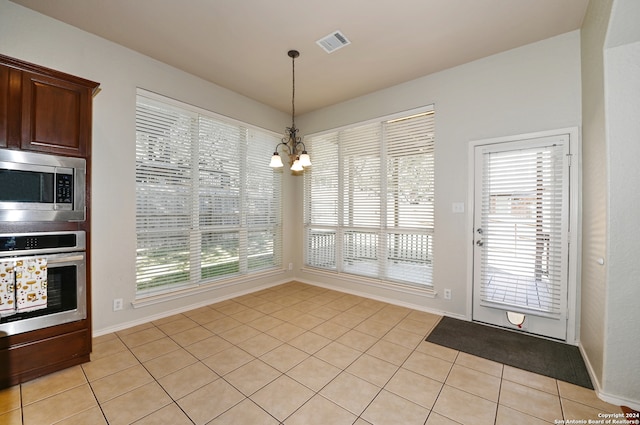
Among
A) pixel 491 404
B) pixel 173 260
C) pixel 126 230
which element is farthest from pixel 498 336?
pixel 126 230

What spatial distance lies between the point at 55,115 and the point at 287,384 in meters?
2.95

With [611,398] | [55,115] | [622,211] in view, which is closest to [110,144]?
[55,115]

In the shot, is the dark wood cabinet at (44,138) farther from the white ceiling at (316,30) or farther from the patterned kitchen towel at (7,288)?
the white ceiling at (316,30)

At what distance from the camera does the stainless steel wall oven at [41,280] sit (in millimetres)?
2008

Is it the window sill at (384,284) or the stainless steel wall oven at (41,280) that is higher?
the stainless steel wall oven at (41,280)

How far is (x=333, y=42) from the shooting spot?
9.75ft

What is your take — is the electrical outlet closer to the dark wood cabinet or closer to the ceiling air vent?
the dark wood cabinet

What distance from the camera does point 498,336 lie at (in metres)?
2.98

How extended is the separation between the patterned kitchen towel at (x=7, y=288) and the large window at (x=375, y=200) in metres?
3.76

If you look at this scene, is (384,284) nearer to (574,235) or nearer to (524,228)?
(524,228)

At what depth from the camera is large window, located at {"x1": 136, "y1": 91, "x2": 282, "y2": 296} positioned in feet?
10.9

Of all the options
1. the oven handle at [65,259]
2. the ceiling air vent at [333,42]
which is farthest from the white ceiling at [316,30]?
the oven handle at [65,259]

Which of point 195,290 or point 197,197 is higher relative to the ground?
point 197,197

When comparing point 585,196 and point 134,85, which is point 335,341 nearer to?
point 585,196
